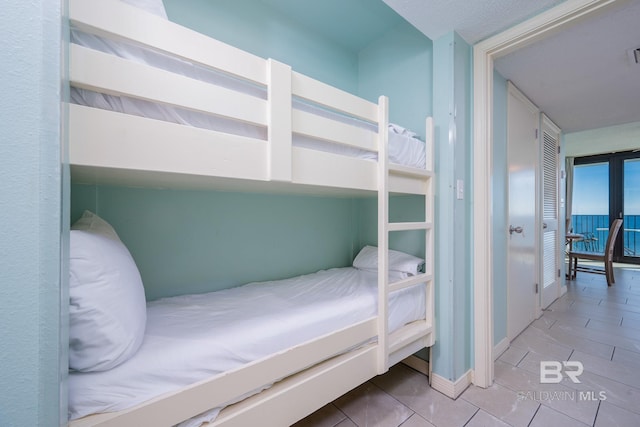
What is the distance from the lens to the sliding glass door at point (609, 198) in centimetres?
471

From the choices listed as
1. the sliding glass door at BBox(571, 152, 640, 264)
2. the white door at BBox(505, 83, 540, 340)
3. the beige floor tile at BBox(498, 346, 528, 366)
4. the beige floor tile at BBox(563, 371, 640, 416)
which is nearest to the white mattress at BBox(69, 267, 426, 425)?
the beige floor tile at BBox(498, 346, 528, 366)

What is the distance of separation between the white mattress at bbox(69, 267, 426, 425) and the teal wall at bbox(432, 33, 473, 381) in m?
0.20

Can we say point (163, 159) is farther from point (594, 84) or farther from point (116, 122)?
point (594, 84)

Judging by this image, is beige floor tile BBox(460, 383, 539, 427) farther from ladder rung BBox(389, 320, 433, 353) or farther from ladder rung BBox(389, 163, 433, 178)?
ladder rung BBox(389, 163, 433, 178)

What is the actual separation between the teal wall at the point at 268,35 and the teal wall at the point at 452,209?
0.88 metres

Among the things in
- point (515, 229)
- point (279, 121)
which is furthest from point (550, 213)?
point (279, 121)

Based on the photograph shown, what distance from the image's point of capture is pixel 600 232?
17.4ft

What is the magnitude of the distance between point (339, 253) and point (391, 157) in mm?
1101

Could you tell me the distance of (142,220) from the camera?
4.40 feet

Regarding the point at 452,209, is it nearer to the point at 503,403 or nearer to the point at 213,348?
the point at 503,403

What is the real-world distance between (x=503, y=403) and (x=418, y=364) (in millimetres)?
476

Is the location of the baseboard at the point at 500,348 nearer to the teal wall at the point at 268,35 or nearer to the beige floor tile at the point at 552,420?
the beige floor tile at the point at 552,420

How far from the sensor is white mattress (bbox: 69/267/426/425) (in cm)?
67

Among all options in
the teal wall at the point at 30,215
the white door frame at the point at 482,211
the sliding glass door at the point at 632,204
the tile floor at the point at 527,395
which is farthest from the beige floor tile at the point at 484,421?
the sliding glass door at the point at 632,204
